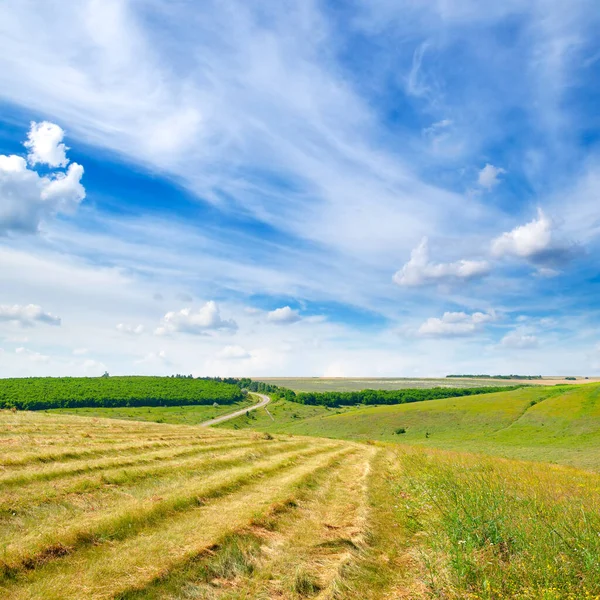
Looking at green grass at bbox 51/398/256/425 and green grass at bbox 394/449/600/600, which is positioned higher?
green grass at bbox 394/449/600/600

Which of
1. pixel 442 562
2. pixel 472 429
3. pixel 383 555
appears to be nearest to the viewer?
pixel 442 562

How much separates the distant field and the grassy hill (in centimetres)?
4191

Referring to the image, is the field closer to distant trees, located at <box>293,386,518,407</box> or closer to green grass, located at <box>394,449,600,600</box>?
green grass, located at <box>394,449,600,600</box>

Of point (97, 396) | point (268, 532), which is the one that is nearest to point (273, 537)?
point (268, 532)

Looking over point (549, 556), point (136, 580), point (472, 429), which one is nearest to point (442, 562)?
point (549, 556)

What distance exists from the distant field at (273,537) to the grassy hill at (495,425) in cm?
4191

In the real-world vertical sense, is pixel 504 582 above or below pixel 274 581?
above

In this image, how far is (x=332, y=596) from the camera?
8031 mm

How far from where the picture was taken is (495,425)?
84.9 metres

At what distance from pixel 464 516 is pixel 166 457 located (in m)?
17.3

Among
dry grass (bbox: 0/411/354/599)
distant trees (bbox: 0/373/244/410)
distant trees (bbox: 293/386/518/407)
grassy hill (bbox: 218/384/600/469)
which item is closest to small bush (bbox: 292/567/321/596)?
dry grass (bbox: 0/411/354/599)

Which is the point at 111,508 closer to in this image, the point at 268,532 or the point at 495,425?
the point at 268,532

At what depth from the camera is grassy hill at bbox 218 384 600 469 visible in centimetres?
5973

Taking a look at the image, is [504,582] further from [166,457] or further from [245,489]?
[166,457]
